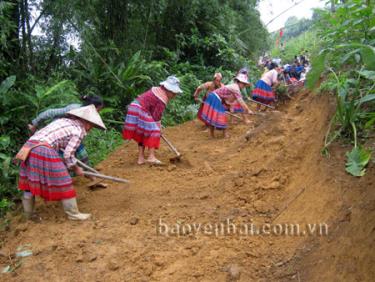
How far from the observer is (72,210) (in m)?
3.88

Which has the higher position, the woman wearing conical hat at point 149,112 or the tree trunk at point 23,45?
the tree trunk at point 23,45

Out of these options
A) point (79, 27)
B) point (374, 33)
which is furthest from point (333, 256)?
point (79, 27)

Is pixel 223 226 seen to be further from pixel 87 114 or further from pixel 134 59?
pixel 134 59

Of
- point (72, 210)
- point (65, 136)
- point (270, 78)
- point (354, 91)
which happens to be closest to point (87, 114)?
point (65, 136)

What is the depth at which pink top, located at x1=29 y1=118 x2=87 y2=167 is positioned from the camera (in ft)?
12.1

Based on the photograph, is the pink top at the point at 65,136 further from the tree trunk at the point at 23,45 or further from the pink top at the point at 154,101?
the tree trunk at the point at 23,45

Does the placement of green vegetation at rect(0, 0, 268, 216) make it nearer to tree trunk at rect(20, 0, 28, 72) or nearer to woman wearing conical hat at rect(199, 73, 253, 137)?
tree trunk at rect(20, 0, 28, 72)

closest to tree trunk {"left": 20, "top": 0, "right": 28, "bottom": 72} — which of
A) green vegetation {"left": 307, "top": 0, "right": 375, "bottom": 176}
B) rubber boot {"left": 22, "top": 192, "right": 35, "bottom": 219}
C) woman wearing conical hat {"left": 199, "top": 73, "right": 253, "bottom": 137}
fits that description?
rubber boot {"left": 22, "top": 192, "right": 35, "bottom": 219}

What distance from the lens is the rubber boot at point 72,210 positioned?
384 cm

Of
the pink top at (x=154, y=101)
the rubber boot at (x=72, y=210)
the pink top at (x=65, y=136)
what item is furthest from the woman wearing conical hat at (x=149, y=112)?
the rubber boot at (x=72, y=210)

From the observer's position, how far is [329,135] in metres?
4.02

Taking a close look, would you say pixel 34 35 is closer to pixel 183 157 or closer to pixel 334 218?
pixel 183 157

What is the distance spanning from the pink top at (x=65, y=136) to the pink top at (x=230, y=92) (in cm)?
374

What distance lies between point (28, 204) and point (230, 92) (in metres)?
4.26
